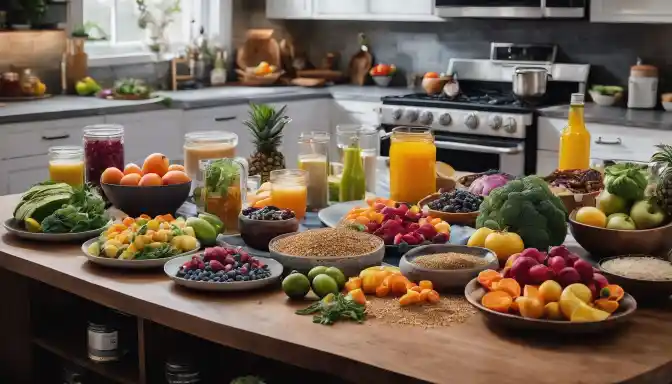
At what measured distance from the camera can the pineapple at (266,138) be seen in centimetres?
353

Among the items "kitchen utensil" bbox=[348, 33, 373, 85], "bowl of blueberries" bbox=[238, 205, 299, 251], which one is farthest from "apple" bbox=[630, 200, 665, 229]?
"kitchen utensil" bbox=[348, 33, 373, 85]

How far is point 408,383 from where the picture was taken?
1892 mm

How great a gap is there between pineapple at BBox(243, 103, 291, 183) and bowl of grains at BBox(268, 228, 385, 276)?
0.89m

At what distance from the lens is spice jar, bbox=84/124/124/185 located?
136 inches

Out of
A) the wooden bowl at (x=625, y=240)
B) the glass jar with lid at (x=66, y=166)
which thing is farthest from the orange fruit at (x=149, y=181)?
the wooden bowl at (x=625, y=240)

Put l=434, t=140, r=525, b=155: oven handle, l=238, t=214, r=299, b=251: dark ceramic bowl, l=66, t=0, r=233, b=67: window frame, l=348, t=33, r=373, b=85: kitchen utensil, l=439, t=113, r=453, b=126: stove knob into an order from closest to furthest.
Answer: l=238, t=214, r=299, b=251: dark ceramic bowl
l=434, t=140, r=525, b=155: oven handle
l=439, t=113, r=453, b=126: stove knob
l=66, t=0, r=233, b=67: window frame
l=348, t=33, r=373, b=85: kitchen utensil

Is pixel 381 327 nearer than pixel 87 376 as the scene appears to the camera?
Yes

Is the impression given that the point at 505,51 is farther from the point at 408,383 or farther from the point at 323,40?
the point at 408,383

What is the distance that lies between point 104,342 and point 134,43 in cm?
429

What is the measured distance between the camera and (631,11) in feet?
18.3

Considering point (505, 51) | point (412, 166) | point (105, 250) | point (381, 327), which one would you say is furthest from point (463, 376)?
point (505, 51)

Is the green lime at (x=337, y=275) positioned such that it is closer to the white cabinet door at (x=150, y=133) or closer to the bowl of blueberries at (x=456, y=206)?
the bowl of blueberries at (x=456, y=206)

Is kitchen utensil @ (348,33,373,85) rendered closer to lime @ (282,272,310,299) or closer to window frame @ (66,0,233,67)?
window frame @ (66,0,233,67)

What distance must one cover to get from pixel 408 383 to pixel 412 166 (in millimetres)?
1509
